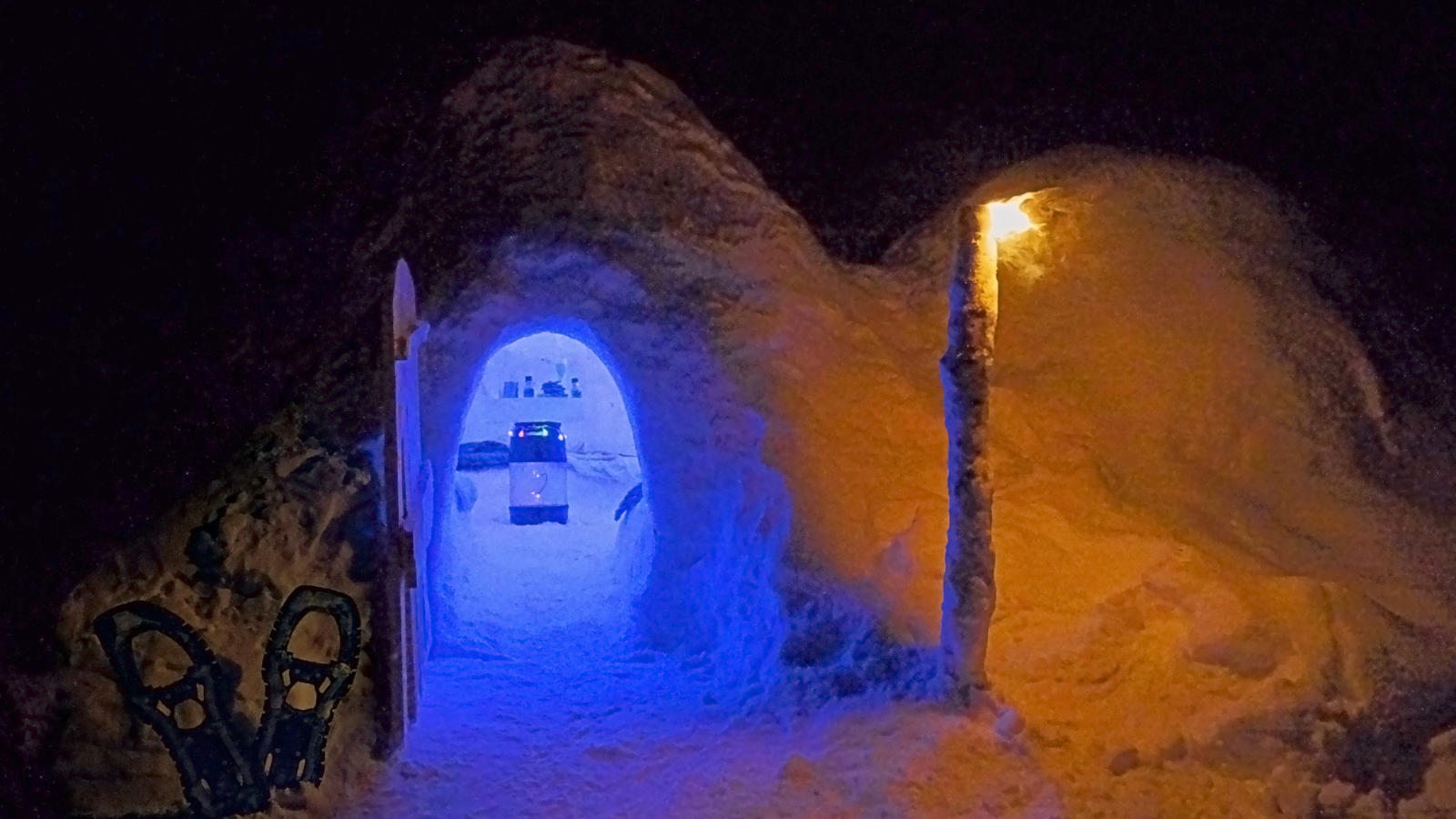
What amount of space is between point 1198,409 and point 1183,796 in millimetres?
3234

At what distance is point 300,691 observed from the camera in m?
4.95

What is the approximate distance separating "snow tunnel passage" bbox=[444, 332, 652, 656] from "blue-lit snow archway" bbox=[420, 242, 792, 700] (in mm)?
55

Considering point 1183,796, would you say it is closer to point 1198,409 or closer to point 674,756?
point 674,756

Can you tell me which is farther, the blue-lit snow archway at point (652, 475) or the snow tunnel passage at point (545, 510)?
the snow tunnel passage at point (545, 510)

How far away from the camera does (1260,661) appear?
5.32 meters

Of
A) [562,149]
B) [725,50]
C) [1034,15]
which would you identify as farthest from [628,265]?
[1034,15]

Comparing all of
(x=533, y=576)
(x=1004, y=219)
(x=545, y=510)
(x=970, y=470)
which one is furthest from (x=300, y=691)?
(x=545, y=510)

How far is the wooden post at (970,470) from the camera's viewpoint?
16.5 feet

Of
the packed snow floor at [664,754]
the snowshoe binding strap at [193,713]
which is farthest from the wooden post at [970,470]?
the snowshoe binding strap at [193,713]

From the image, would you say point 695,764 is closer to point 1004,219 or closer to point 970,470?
point 970,470

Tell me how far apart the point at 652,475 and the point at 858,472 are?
2.02 m

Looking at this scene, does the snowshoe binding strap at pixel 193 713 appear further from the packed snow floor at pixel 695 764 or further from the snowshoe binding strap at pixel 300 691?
the packed snow floor at pixel 695 764

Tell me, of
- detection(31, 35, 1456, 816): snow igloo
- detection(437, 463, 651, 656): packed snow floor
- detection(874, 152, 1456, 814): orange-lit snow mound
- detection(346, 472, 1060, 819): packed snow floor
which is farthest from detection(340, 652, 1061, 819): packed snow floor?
detection(437, 463, 651, 656): packed snow floor

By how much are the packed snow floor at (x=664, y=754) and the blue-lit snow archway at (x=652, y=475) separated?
0.54 m
